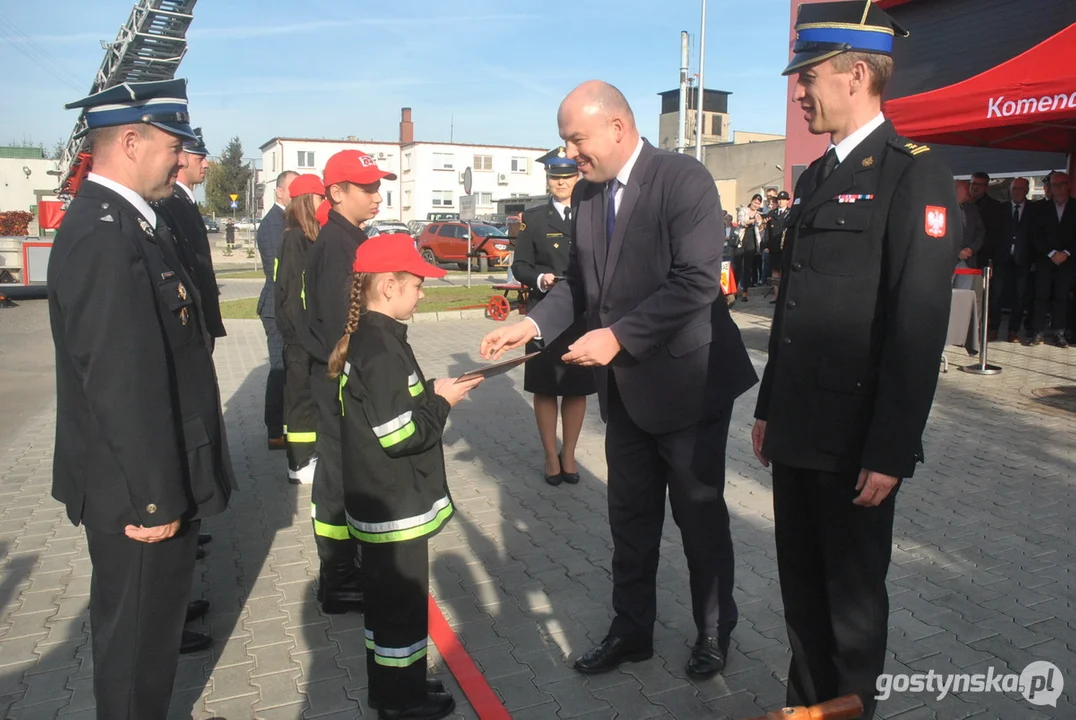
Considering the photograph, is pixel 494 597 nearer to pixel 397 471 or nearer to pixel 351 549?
pixel 351 549

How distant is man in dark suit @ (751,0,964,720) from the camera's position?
7.43 feet

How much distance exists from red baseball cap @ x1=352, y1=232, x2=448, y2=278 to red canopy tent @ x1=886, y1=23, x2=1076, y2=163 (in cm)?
717

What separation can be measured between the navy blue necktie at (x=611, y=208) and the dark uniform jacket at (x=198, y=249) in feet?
6.38

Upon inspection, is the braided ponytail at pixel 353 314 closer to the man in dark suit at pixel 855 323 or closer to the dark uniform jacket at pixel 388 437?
the dark uniform jacket at pixel 388 437

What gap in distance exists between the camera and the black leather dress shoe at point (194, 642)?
3607mm

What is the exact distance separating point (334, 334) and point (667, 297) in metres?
1.91

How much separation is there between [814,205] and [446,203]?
236 feet

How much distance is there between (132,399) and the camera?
2.40 m

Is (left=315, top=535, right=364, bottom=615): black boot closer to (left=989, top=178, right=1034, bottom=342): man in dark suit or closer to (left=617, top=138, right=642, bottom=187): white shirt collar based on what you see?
(left=617, top=138, right=642, bottom=187): white shirt collar

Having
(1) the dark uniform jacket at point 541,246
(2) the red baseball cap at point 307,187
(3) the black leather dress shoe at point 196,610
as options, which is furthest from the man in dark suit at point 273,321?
(3) the black leather dress shoe at point 196,610

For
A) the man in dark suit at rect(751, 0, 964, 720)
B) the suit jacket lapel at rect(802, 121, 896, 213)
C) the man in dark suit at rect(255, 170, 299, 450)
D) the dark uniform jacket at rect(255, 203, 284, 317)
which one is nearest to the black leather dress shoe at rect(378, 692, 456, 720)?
the man in dark suit at rect(751, 0, 964, 720)

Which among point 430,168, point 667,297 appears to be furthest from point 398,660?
point 430,168

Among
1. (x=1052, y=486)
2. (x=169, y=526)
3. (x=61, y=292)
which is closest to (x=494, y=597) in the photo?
(x=169, y=526)

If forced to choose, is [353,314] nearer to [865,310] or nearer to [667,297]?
A: [667,297]
